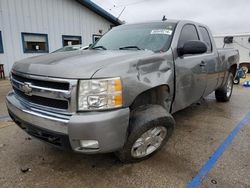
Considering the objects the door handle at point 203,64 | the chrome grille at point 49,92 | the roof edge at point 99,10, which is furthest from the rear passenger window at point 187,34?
the roof edge at point 99,10

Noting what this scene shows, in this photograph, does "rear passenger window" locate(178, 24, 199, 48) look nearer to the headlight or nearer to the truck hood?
the truck hood

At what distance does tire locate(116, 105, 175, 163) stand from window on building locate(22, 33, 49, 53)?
10.5 meters

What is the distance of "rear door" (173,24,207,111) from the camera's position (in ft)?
9.79

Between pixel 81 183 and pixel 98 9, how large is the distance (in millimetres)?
13022

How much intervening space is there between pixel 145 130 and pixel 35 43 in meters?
10.9

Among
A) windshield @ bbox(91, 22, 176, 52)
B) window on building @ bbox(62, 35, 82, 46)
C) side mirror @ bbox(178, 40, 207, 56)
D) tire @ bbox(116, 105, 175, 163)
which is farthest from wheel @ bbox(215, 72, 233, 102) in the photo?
window on building @ bbox(62, 35, 82, 46)

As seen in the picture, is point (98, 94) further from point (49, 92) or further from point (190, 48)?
point (190, 48)

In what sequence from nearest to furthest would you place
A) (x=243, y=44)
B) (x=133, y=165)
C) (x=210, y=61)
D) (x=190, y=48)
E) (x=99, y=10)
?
(x=133, y=165), (x=190, y=48), (x=210, y=61), (x=243, y=44), (x=99, y=10)

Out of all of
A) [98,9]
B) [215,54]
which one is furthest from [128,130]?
[98,9]

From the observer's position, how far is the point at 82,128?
1.95 meters

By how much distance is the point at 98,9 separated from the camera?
1355cm

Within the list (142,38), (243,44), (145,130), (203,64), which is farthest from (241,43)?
(145,130)

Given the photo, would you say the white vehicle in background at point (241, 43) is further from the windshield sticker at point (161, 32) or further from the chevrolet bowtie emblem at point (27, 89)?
the chevrolet bowtie emblem at point (27, 89)

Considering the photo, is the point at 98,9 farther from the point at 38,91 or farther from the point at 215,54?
the point at 38,91
